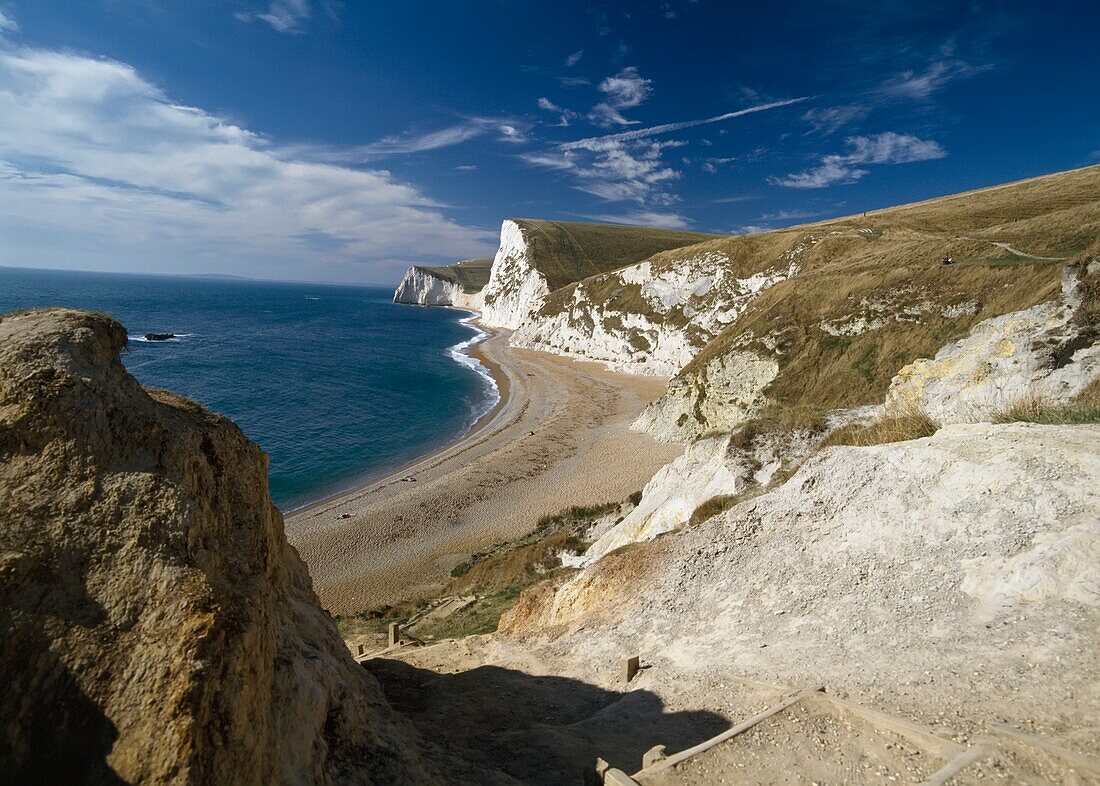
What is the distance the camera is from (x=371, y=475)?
35000mm

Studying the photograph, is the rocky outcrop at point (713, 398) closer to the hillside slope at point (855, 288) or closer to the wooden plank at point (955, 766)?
the hillside slope at point (855, 288)

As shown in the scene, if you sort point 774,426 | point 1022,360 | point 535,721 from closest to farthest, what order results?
point 535,721
point 774,426
point 1022,360

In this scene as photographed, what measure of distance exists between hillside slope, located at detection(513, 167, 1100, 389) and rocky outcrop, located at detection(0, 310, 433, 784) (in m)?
28.2

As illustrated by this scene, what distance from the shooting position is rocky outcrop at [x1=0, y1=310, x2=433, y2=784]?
4.16 m

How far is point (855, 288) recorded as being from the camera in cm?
3350

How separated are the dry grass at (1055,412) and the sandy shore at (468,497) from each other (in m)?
20.2

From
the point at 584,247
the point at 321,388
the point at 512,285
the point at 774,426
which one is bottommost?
the point at 321,388

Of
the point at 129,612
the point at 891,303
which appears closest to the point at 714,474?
the point at 129,612

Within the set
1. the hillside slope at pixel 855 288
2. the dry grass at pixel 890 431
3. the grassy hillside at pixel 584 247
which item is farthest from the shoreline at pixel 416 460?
the grassy hillside at pixel 584 247

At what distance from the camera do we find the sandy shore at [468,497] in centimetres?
2395

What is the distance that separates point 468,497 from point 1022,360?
26.3 meters

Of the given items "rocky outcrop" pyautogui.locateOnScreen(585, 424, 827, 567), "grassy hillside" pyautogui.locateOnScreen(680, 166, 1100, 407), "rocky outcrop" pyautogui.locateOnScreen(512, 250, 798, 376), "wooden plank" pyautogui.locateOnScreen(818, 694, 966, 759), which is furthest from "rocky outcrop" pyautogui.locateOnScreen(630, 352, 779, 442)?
"wooden plank" pyautogui.locateOnScreen(818, 694, 966, 759)

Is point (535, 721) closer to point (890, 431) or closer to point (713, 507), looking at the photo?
point (713, 507)

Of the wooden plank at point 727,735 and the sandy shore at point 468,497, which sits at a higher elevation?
the wooden plank at point 727,735
